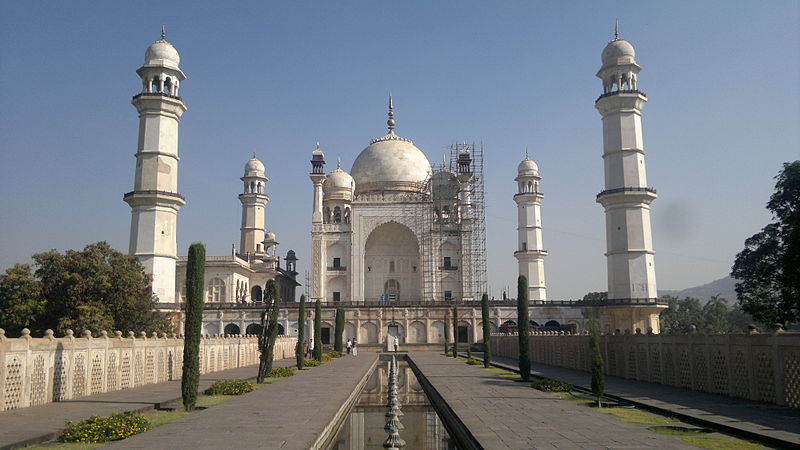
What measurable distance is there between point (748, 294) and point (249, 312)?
89.4ft

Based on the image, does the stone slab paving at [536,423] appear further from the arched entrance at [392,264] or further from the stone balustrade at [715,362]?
the arched entrance at [392,264]

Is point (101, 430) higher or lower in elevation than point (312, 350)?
higher

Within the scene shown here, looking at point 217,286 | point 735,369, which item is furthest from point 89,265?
point 735,369

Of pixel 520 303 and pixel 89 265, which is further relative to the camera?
pixel 89 265

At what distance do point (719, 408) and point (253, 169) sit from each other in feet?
157

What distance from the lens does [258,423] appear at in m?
9.03

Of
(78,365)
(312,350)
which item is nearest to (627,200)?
(312,350)

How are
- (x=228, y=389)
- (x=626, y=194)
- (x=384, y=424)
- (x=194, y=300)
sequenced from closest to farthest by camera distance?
(x=384, y=424), (x=194, y=300), (x=228, y=389), (x=626, y=194)

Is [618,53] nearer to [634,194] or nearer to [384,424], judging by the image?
[634,194]

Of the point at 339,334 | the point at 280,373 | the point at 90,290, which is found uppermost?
the point at 90,290

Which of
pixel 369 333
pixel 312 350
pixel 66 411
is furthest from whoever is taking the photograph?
pixel 369 333

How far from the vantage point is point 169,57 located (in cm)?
3756

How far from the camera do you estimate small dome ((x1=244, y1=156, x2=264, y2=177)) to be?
179ft

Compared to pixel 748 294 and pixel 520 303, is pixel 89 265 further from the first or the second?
pixel 748 294
